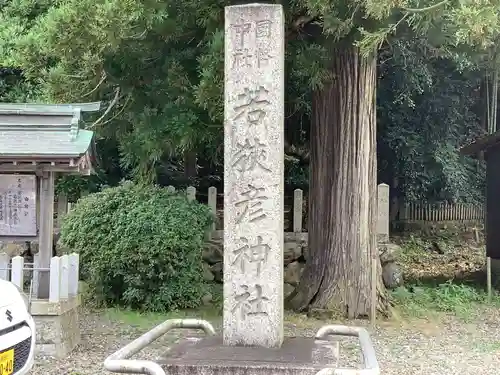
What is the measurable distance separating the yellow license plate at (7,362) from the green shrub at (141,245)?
19.6 feet

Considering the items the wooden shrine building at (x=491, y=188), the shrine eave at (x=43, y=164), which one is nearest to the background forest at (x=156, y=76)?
the shrine eave at (x=43, y=164)

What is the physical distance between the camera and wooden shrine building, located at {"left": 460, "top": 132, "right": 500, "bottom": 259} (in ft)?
49.3

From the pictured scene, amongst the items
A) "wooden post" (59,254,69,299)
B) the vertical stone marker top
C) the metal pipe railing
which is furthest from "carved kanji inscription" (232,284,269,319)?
"wooden post" (59,254,69,299)

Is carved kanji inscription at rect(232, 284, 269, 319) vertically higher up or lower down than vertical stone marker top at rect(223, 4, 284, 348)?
lower down

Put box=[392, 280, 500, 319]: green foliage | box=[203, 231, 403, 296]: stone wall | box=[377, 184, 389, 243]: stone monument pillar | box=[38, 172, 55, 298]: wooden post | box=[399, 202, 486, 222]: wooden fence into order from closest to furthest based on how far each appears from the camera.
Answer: box=[38, 172, 55, 298]: wooden post < box=[392, 280, 500, 319]: green foliage < box=[203, 231, 403, 296]: stone wall < box=[377, 184, 389, 243]: stone monument pillar < box=[399, 202, 486, 222]: wooden fence

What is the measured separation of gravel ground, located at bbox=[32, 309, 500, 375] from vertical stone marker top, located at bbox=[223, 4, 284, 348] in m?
1.70

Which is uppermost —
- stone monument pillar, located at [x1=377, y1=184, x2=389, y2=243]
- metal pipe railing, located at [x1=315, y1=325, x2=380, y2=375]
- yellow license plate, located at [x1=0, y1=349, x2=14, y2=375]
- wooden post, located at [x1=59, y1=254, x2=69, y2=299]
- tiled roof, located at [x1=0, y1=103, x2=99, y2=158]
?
tiled roof, located at [x1=0, y1=103, x2=99, y2=158]

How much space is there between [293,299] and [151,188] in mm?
3246

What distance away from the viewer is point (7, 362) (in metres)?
4.53

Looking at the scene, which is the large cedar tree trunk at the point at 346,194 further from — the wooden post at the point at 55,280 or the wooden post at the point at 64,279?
the wooden post at the point at 55,280

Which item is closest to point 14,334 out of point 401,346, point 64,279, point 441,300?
point 64,279

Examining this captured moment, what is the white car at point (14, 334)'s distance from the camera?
4.53 metres

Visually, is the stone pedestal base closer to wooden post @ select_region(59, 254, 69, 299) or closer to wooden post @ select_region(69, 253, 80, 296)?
wooden post @ select_region(59, 254, 69, 299)

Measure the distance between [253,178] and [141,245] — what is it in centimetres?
530
